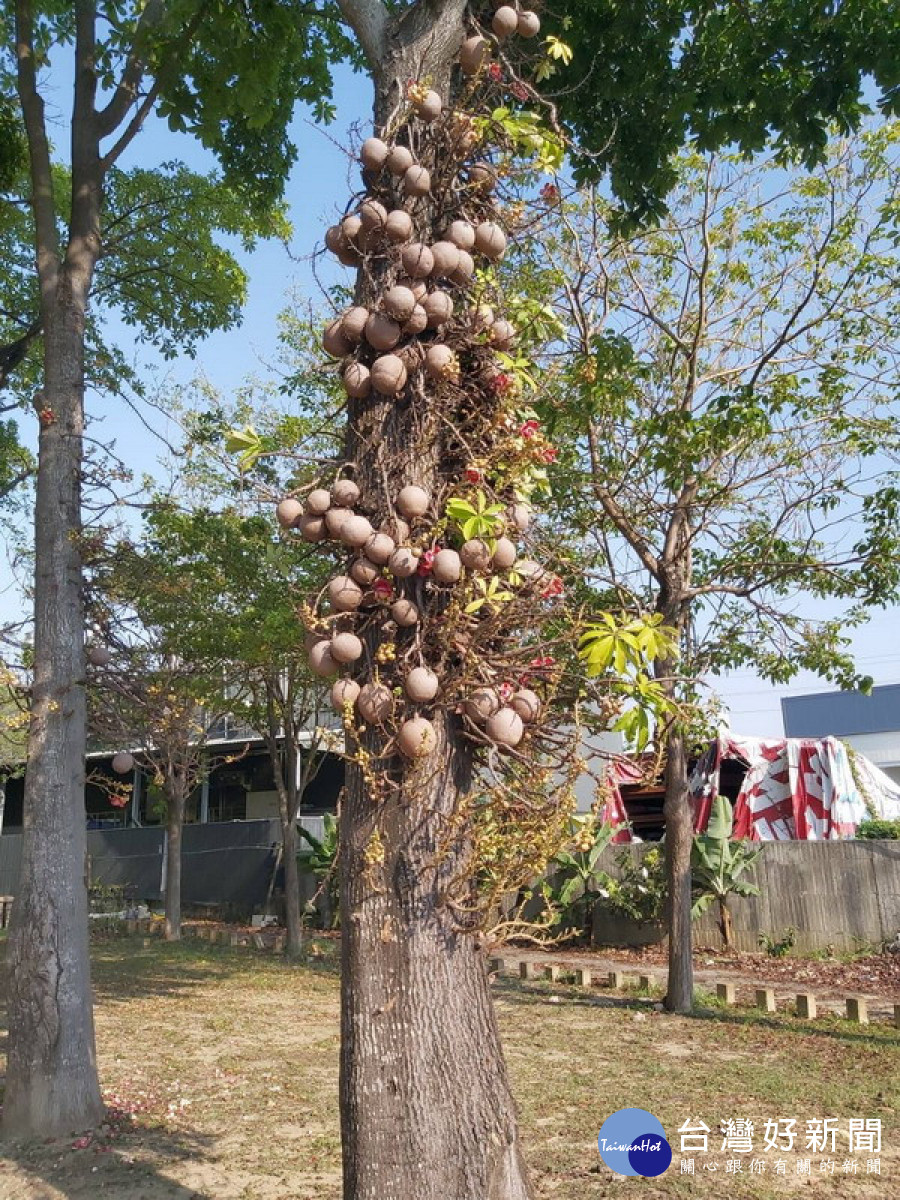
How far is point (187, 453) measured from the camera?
8.04m

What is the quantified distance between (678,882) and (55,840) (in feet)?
20.6

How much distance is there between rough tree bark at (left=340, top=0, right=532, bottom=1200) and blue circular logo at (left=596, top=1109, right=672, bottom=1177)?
2567mm

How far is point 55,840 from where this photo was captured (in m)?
6.25

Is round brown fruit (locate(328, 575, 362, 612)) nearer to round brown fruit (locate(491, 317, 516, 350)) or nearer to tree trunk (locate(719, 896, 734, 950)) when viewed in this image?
round brown fruit (locate(491, 317, 516, 350))

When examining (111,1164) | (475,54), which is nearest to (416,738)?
(475,54)

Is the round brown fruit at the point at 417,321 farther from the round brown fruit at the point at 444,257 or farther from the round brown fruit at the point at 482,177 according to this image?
the round brown fruit at the point at 482,177

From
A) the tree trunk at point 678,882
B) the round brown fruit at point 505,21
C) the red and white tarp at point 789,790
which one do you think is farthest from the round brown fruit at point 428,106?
the red and white tarp at point 789,790

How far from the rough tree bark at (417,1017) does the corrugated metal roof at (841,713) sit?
42469mm

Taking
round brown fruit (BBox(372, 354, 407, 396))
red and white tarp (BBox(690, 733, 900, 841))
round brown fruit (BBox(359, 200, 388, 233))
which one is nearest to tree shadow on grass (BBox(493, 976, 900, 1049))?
red and white tarp (BBox(690, 733, 900, 841))

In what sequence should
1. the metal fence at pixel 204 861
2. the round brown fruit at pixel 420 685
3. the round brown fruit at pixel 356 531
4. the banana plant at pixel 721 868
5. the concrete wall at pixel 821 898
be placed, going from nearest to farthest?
1. the round brown fruit at pixel 420 685
2. the round brown fruit at pixel 356 531
3. the concrete wall at pixel 821 898
4. the banana plant at pixel 721 868
5. the metal fence at pixel 204 861

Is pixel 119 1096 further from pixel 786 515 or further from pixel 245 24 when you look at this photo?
pixel 786 515

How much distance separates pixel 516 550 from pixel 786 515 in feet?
26.5

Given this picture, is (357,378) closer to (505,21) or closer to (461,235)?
(461,235)

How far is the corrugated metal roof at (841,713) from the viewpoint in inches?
1673
